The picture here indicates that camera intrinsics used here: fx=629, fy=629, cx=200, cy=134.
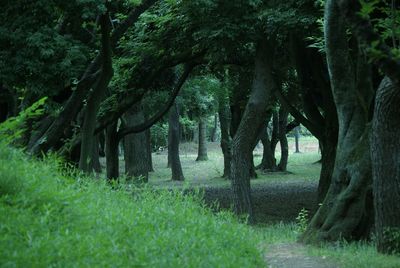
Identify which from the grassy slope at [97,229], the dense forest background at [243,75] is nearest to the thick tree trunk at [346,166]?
the dense forest background at [243,75]

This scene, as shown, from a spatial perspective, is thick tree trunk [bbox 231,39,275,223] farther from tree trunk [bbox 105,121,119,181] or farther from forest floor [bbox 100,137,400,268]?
tree trunk [bbox 105,121,119,181]

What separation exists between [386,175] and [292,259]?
76.8 inches

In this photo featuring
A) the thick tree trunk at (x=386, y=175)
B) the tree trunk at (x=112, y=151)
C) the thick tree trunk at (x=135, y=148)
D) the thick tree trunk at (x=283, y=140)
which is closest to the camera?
the thick tree trunk at (x=386, y=175)

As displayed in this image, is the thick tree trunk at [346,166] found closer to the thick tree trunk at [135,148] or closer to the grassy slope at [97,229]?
the grassy slope at [97,229]

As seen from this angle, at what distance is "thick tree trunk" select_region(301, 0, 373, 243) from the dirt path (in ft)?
4.16

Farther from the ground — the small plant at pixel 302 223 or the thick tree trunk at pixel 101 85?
the thick tree trunk at pixel 101 85

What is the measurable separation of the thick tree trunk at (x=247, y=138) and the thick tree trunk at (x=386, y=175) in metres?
6.92

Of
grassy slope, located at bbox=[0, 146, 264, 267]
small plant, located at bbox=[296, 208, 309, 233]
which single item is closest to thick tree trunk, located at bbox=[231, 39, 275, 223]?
small plant, located at bbox=[296, 208, 309, 233]

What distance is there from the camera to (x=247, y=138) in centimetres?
1673

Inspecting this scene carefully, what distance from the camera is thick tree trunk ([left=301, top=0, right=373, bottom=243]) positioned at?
1155 cm

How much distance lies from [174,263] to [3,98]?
57.4ft

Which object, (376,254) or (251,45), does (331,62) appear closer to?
(376,254)

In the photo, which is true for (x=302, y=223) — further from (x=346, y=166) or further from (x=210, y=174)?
(x=210, y=174)

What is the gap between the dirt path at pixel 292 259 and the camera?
8687 millimetres
